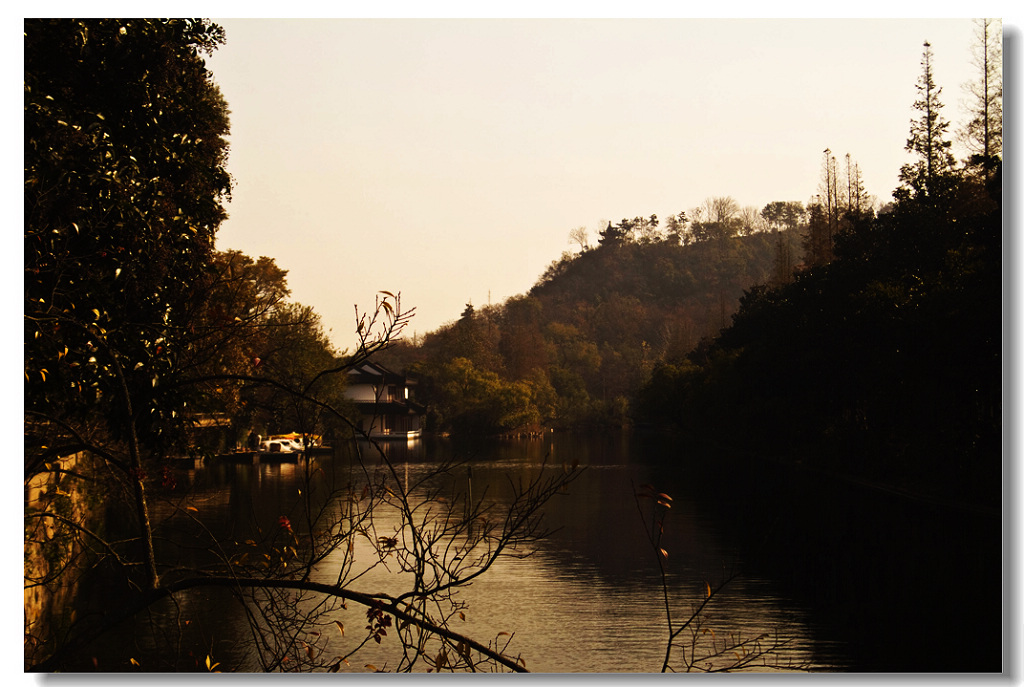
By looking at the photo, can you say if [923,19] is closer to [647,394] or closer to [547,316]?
[647,394]

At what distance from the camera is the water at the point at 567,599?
9.50 m

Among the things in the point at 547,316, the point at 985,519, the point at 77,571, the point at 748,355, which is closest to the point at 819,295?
the point at 748,355

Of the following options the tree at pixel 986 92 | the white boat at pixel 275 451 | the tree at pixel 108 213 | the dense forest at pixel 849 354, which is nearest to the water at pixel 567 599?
the tree at pixel 108 213

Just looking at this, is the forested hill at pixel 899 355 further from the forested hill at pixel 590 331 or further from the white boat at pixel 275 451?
the forested hill at pixel 590 331

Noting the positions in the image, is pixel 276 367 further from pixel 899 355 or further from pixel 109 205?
pixel 109 205

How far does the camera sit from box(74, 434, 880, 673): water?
9500mm

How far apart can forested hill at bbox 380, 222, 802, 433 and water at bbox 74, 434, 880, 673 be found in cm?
2997

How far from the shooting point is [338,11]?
5758 mm

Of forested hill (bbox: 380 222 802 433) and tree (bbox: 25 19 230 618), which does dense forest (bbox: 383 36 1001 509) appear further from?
tree (bbox: 25 19 230 618)

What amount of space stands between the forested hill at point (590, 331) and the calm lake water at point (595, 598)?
95.8ft

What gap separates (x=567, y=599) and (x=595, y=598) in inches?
13.6

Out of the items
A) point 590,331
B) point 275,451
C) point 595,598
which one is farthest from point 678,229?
point 595,598

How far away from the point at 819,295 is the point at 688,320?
192 ft
